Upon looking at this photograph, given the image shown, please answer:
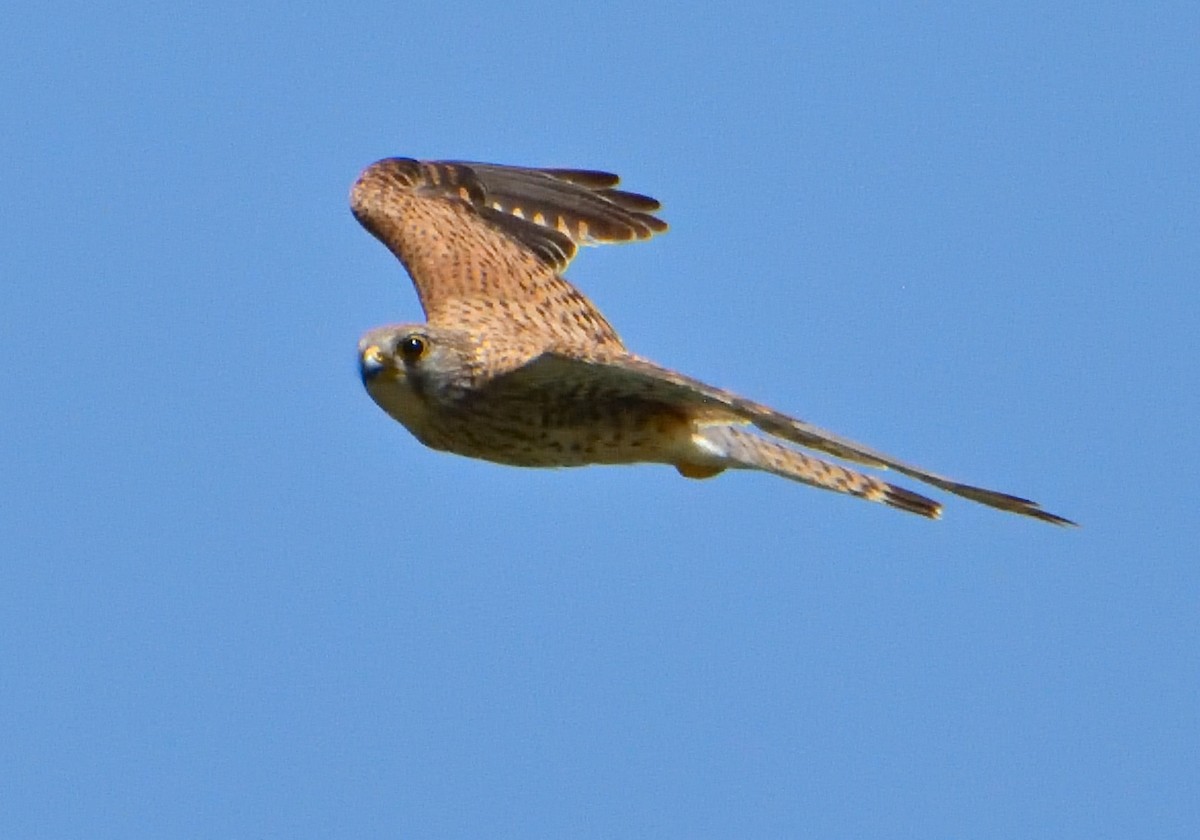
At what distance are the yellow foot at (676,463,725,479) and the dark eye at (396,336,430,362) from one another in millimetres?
1024

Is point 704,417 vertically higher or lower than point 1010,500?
higher

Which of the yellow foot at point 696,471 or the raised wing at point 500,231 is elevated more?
the raised wing at point 500,231

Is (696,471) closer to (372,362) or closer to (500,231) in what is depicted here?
(372,362)

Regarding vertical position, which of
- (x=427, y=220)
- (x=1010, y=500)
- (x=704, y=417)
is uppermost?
(x=427, y=220)

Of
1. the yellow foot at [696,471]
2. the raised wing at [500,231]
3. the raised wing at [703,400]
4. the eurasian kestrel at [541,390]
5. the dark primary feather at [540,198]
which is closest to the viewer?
the raised wing at [703,400]

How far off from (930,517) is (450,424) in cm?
168

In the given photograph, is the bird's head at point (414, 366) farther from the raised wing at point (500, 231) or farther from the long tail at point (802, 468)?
the long tail at point (802, 468)

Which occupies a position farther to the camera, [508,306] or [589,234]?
[589,234]

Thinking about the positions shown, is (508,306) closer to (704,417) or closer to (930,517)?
(704,417)

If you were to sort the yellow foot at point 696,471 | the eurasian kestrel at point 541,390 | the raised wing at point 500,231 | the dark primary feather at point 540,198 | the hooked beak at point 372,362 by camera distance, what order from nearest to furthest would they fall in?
the eurasian kestrel at point 541,390, the hooked beak at point 372,362, the yellow foot at point 696,471, the raised wing at point 500,231, the dark primary feather at point 540,198

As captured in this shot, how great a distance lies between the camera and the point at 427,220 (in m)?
9.29

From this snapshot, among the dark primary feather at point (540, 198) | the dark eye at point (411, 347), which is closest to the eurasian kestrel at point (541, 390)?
the dark eye at point (411, 347)

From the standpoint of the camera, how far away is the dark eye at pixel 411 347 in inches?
298

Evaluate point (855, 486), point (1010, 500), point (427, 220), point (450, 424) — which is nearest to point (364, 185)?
point (427, 220)
